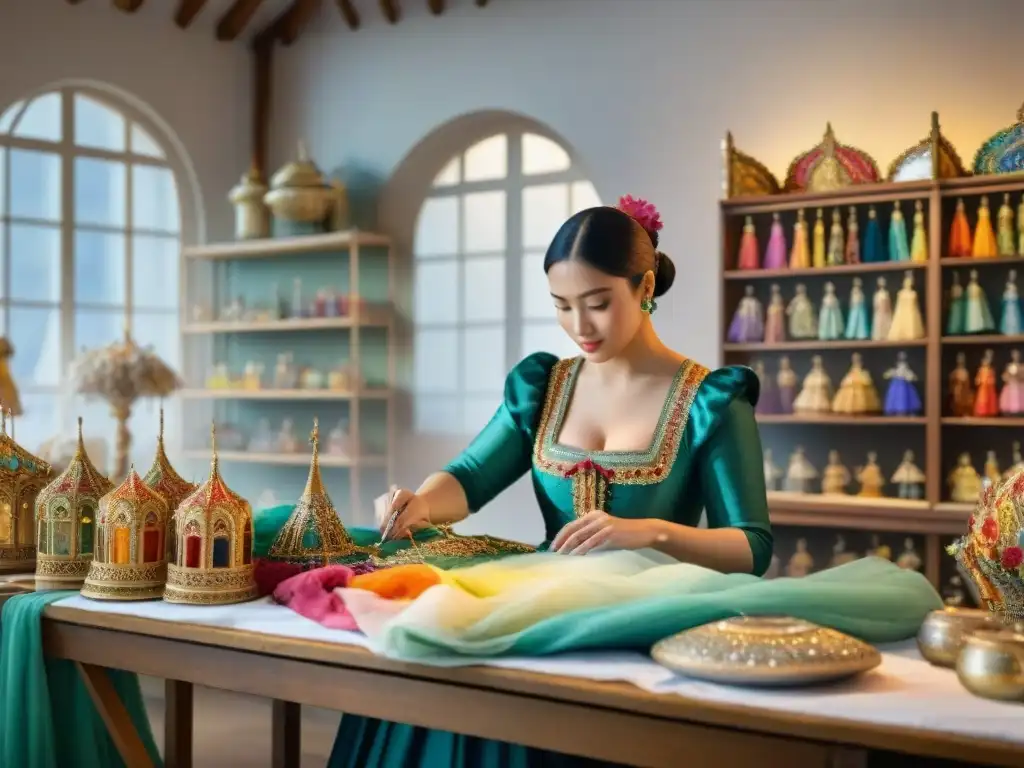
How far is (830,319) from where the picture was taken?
4895 millimetres

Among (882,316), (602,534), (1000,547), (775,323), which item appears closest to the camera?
(1000,547)

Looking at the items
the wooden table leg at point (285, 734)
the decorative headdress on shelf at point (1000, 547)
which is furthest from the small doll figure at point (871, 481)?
the decorative headdress on shelf at point (1000, 547)

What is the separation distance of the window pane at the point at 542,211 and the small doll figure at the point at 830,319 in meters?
1.67

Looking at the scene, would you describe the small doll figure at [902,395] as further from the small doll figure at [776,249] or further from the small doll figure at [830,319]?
the small doll figure at [776,249]

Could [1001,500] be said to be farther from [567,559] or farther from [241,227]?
[241,227]

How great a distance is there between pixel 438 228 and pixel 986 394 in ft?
10.1

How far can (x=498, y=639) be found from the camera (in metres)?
1.53

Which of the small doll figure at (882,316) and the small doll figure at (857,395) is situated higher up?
the small doll figure at (882,316)

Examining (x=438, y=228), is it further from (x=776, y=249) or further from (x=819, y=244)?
(x=819, y=244)

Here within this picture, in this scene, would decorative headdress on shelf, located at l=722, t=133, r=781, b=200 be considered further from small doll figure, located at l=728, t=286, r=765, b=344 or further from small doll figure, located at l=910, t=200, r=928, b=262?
small doll figure, located at l=910, t=200, r=928, b=262

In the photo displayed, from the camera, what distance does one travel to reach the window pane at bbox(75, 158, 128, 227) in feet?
20.6

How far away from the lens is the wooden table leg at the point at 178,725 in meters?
2.02

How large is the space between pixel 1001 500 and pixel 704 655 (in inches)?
18.0

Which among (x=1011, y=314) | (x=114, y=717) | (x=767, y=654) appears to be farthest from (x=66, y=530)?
(x=1011, y=314)
